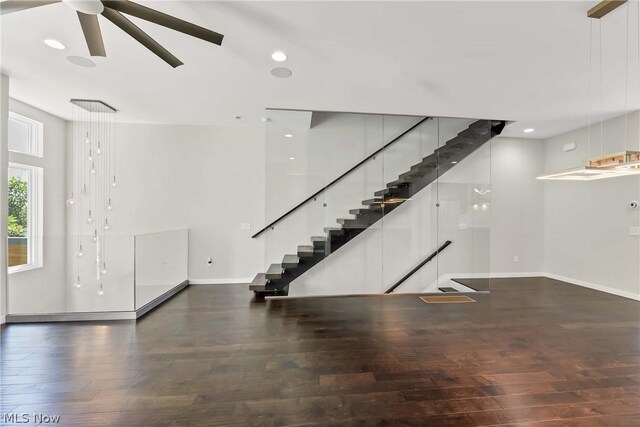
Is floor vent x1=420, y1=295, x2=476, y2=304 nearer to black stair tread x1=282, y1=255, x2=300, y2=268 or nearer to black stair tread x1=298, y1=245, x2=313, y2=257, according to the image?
black stair tread x1=298, y1=245, x2=313, y2=257

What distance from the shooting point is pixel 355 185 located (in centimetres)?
479

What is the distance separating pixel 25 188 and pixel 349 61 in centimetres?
550

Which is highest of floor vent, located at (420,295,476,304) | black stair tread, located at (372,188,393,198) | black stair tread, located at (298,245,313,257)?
black stair tread, located at (372,188,393,198)

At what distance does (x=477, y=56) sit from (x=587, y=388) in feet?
10.5

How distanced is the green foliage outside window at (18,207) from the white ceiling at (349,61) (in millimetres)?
1311

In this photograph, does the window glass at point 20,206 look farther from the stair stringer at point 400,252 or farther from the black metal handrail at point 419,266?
the black metal handrail at point 419,266

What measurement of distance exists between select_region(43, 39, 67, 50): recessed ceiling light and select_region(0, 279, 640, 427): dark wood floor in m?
3.10

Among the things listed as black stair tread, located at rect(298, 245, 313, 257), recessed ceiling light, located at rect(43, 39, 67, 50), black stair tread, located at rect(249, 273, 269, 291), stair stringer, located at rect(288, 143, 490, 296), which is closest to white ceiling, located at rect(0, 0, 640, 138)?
recessed ceiling light, located at rect(43, 39, 67, 50)

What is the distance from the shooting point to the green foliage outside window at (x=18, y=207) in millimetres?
4211

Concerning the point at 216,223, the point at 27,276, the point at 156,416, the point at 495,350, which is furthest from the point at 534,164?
the point at 27,276

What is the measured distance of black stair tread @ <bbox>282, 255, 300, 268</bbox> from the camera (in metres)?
4.43

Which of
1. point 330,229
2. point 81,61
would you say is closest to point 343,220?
point 330,229

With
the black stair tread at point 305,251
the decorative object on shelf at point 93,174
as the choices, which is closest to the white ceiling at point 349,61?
the decorative object on shelf at point 93,174

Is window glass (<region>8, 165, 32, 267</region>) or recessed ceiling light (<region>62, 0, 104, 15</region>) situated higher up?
recessed ceiling light (<region>62, 0, 104, 15</region>)
